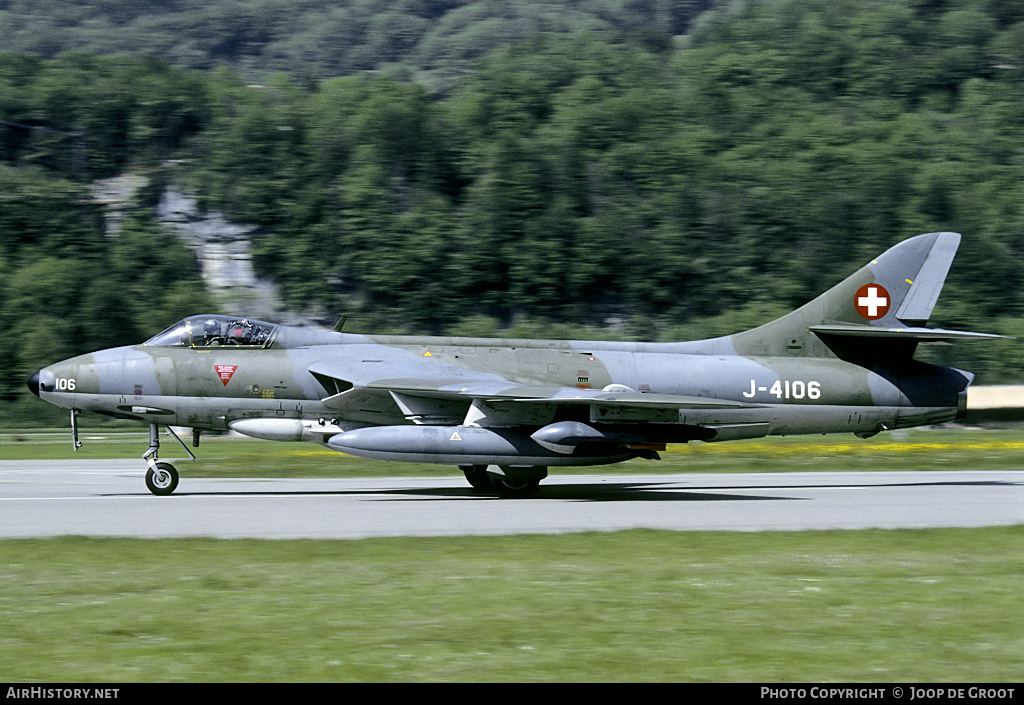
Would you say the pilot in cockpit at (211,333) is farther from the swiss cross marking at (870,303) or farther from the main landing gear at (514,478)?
the swiss cross marking at (870,303)

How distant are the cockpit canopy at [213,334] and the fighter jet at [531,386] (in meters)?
0.02

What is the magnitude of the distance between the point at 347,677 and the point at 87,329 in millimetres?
56288

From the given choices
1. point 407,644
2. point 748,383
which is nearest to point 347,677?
point 407,644

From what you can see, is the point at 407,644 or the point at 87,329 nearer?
the point at 407,644

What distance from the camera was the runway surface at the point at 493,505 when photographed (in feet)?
44.1

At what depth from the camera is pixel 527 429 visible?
56.4 ft

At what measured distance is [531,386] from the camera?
58.2ft

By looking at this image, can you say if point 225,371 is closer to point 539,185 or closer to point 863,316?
point 863,316

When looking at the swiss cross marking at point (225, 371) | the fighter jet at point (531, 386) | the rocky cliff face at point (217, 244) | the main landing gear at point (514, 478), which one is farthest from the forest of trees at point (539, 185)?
the main landing gear at point (514, 478)

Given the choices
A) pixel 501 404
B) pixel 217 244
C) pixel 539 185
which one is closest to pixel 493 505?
pixel 501 404

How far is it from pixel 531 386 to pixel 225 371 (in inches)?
199

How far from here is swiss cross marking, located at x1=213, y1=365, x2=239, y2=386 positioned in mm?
18156

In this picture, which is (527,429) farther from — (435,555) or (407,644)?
(407,644)

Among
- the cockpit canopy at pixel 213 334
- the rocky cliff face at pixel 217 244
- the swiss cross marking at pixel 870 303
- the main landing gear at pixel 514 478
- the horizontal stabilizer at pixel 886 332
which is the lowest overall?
the rocky cliff face at pixel 217 244
